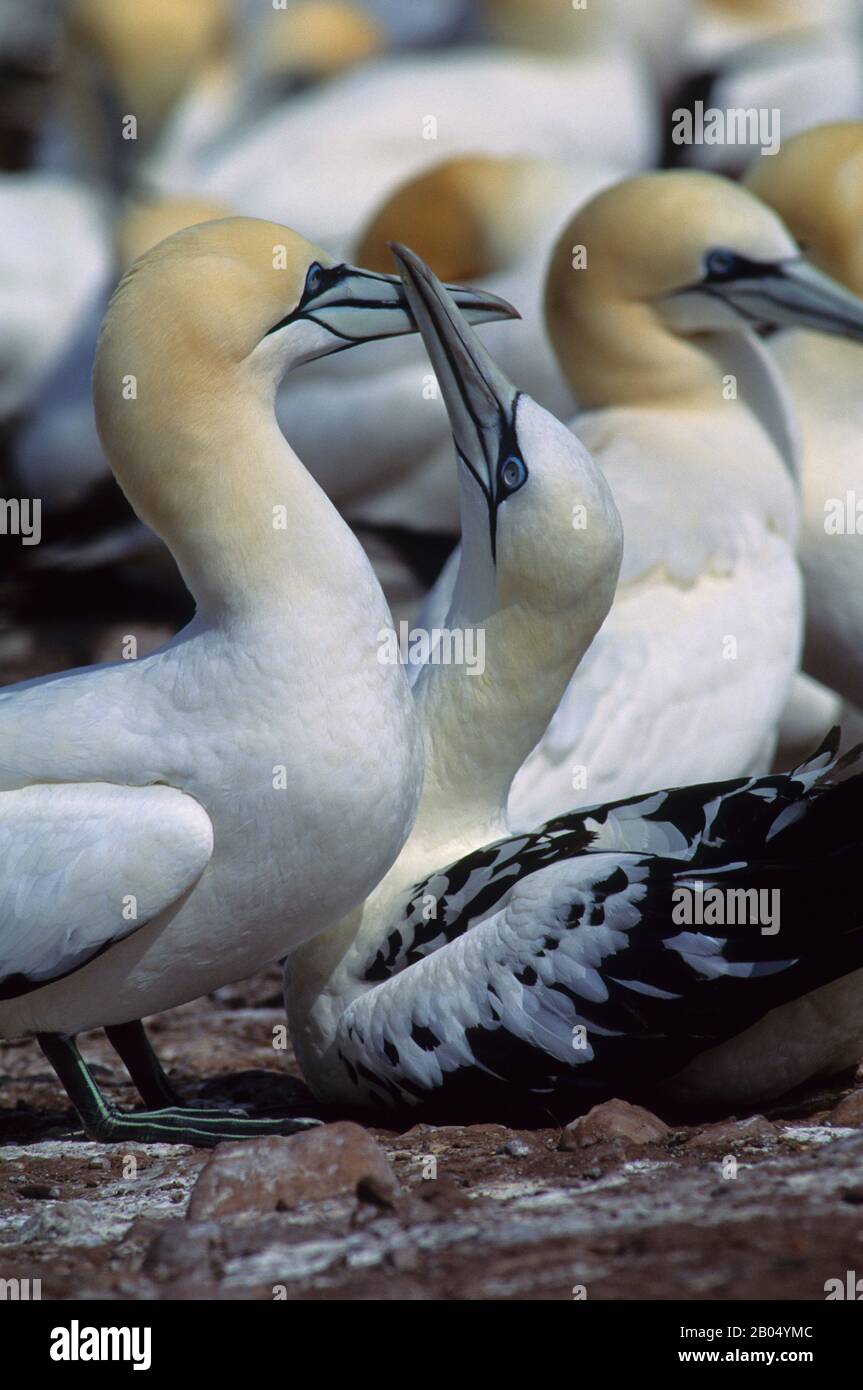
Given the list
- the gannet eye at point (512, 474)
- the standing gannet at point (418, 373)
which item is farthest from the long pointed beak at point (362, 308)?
the standing gannet at point (418, 373)

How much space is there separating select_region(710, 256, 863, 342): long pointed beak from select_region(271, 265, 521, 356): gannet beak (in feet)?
7.13

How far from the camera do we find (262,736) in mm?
4797

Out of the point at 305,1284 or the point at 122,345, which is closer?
the point at 305,1284

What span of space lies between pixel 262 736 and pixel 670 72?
11.6 meters

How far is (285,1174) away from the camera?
4277 millimetres

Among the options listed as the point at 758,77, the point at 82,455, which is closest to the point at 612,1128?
the point at 82,455

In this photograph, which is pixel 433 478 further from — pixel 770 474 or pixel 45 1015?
pixel 45 1015

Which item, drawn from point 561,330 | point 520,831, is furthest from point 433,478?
point 520,831

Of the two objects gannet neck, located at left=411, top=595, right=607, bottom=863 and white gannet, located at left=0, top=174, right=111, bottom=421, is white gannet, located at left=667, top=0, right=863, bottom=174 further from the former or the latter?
gannet neck, located at left=411, top=595, right=607, bottom=863

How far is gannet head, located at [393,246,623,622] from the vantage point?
17.5ft

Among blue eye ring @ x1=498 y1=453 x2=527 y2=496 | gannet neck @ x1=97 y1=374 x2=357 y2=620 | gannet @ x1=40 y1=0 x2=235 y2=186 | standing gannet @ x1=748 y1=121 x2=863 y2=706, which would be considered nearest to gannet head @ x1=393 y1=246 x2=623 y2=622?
blue eye ring @ x1=498 y1=453 x2=527 y2=496

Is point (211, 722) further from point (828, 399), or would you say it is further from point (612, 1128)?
point (828, 399)

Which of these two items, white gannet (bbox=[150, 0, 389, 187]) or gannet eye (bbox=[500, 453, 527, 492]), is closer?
gannet eye (bbox=[500, 453, 527, 492])

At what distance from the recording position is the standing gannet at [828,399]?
7867mm
